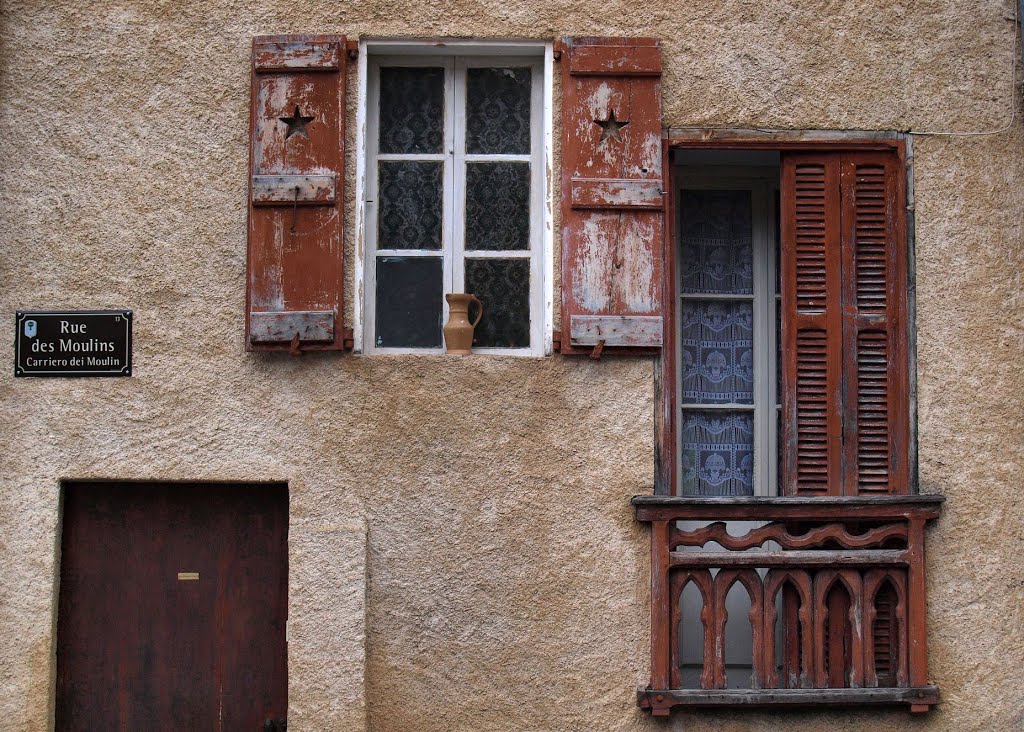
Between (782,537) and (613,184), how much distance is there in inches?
67.2

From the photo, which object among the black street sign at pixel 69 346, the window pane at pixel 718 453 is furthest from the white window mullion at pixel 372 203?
the window pane at pixel 718 453

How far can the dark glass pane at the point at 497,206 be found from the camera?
536 centimetres

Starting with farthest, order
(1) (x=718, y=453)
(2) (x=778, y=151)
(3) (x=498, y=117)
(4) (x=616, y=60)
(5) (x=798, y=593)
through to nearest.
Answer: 1. (1) (x=718, y=453)
2. (3) (x=498, y=117)
3. (2) (x=778, y=151)
4. (4) (x=616, y=60)
5. (5) (x=798, y=593)

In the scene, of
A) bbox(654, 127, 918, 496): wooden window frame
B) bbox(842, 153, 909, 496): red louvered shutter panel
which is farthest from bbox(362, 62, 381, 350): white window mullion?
bbox(842, 153, 909, 496): red louvered shutter panel

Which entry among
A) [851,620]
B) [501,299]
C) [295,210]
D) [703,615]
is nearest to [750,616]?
[703,615]

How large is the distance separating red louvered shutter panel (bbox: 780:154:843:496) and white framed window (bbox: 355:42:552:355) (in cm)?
112

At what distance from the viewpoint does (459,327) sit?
515 cm

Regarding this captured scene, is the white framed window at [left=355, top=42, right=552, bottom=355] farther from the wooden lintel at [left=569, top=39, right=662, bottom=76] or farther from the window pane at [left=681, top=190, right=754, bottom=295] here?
the window pane at [left=681, top=190, right=754, bottom=295]

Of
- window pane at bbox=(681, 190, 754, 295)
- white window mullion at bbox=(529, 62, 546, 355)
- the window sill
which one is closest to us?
the window sill

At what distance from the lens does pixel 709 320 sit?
5.69m

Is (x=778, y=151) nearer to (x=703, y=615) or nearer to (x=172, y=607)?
(x=703, y=615)

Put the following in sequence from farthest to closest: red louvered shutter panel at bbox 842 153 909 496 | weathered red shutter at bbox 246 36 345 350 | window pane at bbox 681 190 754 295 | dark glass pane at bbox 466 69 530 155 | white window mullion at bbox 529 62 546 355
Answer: window pane at bbox 681 190 754 295
dark glass pane at bbox 466 69 530 155
white window mullion at bbox 529 62 546 355
red louvered shutter panel at bbox 842 153 909 496
weathered red shutter at bbox 246 36 345 350

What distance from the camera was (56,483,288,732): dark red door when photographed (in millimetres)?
5172

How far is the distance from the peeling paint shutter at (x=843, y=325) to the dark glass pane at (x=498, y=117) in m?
1.23
